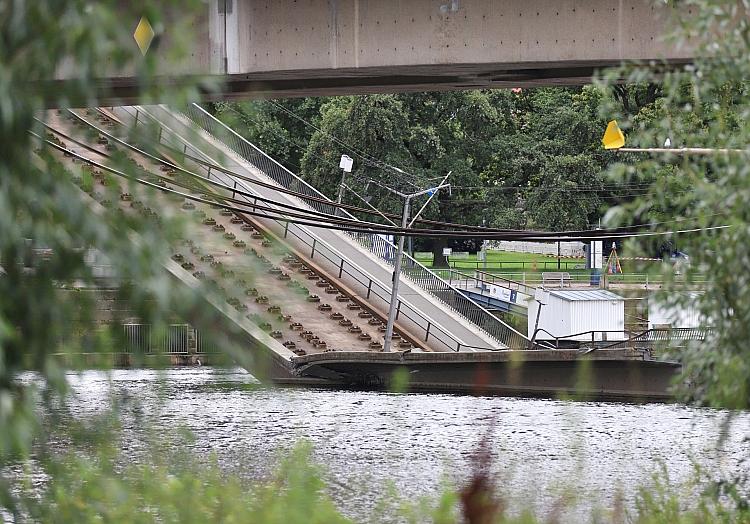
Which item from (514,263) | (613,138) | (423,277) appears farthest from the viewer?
(514,263)

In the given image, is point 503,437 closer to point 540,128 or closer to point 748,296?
point 748,296

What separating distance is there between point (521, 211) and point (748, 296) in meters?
51.8

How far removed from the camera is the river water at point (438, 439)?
48.7 feet

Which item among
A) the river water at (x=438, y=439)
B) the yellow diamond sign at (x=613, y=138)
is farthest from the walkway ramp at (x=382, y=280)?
the yellow diamond sign at (x=613, y=138)

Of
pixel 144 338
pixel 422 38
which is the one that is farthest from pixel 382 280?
pixel 144 338

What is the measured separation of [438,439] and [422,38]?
308 inches

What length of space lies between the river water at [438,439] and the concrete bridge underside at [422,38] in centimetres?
427

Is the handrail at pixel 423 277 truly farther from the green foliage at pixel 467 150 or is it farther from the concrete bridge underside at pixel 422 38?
the concrete bridge underside at pixel 422 38

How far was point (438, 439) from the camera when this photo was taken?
66.2ft

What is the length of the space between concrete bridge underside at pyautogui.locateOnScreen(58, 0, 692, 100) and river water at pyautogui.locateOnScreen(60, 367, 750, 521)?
4272 mm

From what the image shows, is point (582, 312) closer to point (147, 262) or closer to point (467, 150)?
point (467, 150)

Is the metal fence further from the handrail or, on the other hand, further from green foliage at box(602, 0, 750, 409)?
the handrail

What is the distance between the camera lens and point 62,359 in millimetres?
3723

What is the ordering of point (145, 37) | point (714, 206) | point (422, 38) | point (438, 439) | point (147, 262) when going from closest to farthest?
point (147, 262) → point (145, 37) → point (714, 206) → point (422, 38) → point (438, 439)
